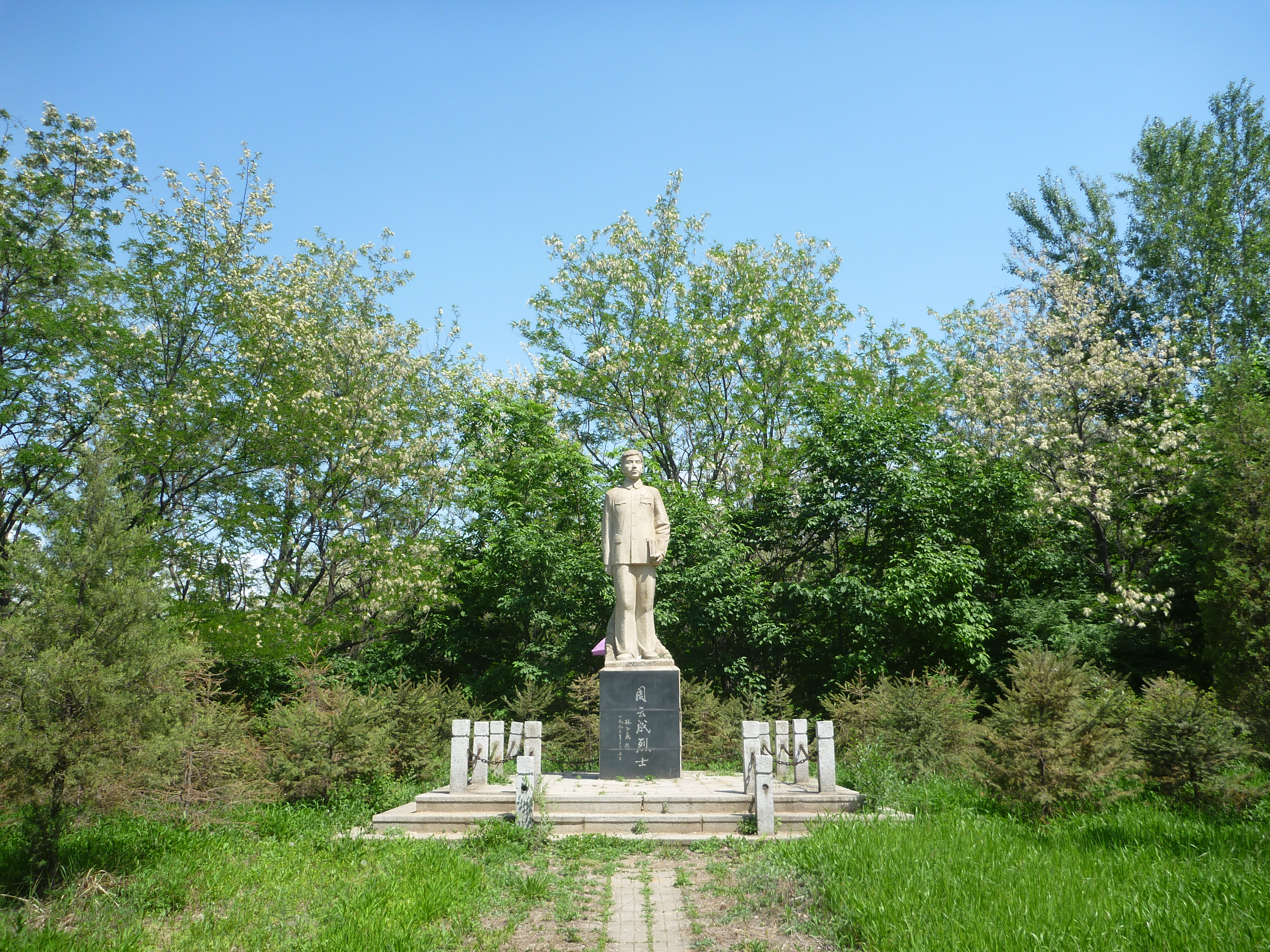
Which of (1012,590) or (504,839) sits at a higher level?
(1012,590)

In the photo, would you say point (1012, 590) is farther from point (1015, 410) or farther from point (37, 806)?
point (37, 806)

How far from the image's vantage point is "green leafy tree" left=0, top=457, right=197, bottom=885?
18.1ft

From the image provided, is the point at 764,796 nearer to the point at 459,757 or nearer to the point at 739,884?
the point at 739,884

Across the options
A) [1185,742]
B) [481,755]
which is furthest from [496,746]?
[1185,742]

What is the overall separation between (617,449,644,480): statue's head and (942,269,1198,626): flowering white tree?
361 inches

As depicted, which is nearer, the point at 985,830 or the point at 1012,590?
the point at 985,830

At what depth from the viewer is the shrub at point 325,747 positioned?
9.44 metres

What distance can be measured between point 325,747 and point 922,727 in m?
7.51

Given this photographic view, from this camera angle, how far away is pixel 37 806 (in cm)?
562

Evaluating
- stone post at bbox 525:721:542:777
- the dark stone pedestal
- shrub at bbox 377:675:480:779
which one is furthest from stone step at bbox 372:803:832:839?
shrub at bbox 377:675:480:779

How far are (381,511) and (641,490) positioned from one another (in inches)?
416

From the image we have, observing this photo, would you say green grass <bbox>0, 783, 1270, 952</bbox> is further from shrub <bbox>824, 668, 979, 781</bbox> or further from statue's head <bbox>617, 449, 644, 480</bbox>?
statue's head <bbox>617, 449, 644, 480</bbox>

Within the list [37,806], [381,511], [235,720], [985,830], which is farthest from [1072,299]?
[37,806]

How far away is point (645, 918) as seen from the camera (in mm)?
5637
